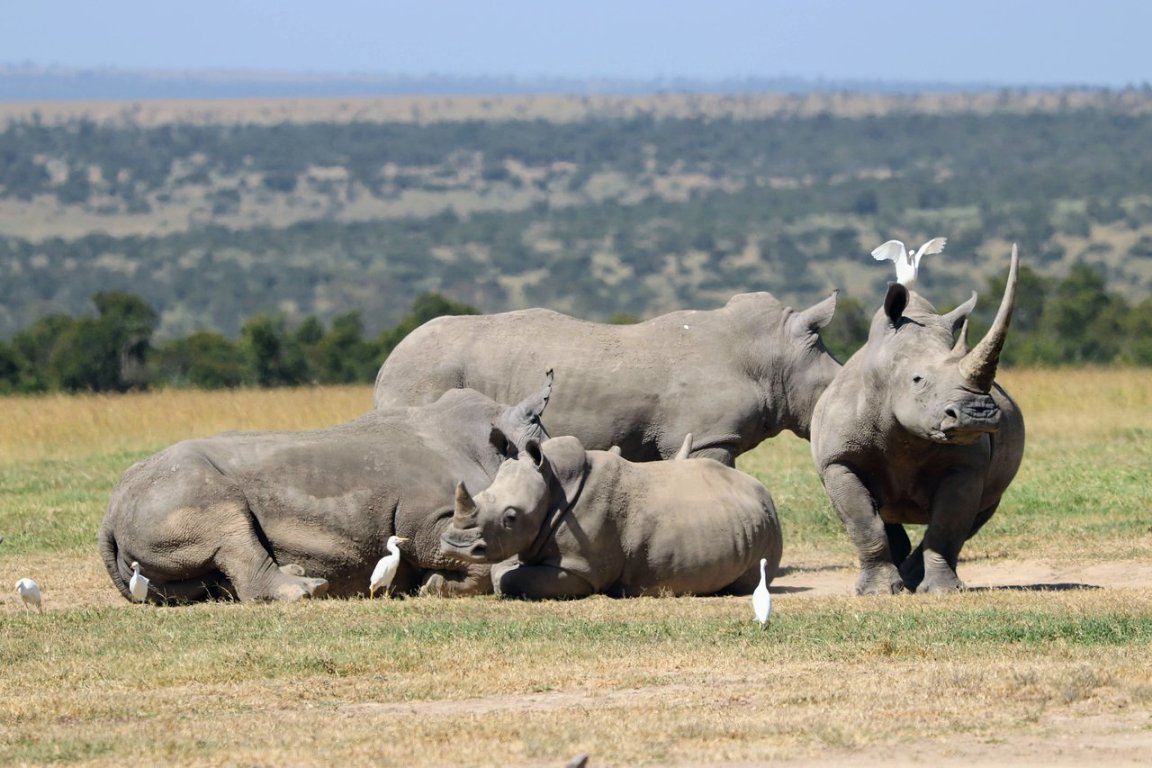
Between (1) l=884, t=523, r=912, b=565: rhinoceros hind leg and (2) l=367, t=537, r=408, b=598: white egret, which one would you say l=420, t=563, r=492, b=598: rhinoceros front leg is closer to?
(2) l=367, t=537, r=408, b=598: white egret

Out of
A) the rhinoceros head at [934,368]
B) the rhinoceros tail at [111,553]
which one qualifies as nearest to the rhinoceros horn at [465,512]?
the rhinoceros tail at [111,553]

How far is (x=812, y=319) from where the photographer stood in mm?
15031

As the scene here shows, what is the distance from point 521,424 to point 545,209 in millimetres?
133301

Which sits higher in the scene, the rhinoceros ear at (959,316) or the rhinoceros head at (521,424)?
the rhinoceros ear at (959,316)

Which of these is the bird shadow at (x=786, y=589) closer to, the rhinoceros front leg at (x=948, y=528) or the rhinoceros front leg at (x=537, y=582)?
the rhinoceros front leg at (x=948, y=528)

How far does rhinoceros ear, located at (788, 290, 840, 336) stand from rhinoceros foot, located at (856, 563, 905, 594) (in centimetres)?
312

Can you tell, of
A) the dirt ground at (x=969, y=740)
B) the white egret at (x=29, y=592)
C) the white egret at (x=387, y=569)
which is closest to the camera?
the dirt ground at (x=969, y=740)

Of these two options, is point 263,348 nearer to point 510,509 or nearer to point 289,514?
point 289,514

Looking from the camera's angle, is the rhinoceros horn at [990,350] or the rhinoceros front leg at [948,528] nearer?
the rhinoceros horn at [990,350]

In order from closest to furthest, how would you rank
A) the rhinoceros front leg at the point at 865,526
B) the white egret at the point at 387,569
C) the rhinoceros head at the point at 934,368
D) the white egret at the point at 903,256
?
1. the rhinoceros head at the point at 934,368
2. the white egret at the point at 387,569
3. the rhinoceros front leg at the point at 865,526
4. the white egret at the point at 903,256

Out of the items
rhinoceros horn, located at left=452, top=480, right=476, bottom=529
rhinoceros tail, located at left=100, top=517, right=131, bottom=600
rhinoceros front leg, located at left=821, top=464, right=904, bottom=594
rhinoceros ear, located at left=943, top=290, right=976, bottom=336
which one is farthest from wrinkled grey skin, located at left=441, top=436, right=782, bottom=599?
rhinoceros tail, located at left=100, top=517, right=131, bottom=600

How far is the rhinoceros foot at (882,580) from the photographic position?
12.1 metres

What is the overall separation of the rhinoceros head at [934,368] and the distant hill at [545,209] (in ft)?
229

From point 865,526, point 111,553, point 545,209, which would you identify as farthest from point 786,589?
point 545,209
